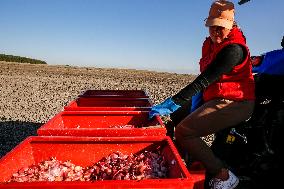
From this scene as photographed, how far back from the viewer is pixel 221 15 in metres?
4.10

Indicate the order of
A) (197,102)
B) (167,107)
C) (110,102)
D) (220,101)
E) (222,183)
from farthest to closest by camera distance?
1. (110,102)
2. (197,102)
3. (167,107)
4. (220,101)
5. (222,183)

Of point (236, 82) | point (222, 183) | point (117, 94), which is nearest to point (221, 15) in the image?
point (236, 82)

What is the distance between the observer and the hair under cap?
161 inches

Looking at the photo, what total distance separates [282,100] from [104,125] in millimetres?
2440

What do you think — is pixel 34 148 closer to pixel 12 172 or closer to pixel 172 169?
pixel 12 172

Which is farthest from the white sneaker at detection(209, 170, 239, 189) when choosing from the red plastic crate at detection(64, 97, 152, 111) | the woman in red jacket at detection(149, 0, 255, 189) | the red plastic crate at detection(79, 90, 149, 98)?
the red plastic crate at detection(79, 90, 149, 98)

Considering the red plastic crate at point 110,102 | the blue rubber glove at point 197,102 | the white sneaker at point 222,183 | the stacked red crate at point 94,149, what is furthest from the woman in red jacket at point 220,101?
the red plastic crate at point 110,102

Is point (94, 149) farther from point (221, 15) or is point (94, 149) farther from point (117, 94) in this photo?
point (117, 94)

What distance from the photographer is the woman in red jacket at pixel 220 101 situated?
4047 mm

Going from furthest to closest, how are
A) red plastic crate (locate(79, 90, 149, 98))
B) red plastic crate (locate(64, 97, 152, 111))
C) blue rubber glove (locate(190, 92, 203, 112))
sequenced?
1. red plastic crate (locate(79, 90, 149, 98))
2. red plastic crate (locate(64, 97, 152, 111))
3. blue rubber glove (locate(190, 92, 203, 112))

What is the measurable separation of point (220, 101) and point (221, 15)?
3.05 feet

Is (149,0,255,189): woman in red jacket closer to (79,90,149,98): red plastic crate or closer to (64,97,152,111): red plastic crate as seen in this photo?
(64,97,152,111): red plastic crate

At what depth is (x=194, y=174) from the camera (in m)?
3.36

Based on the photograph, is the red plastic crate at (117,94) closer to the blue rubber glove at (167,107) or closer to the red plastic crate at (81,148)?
the blue rubber glove at (167,107)
